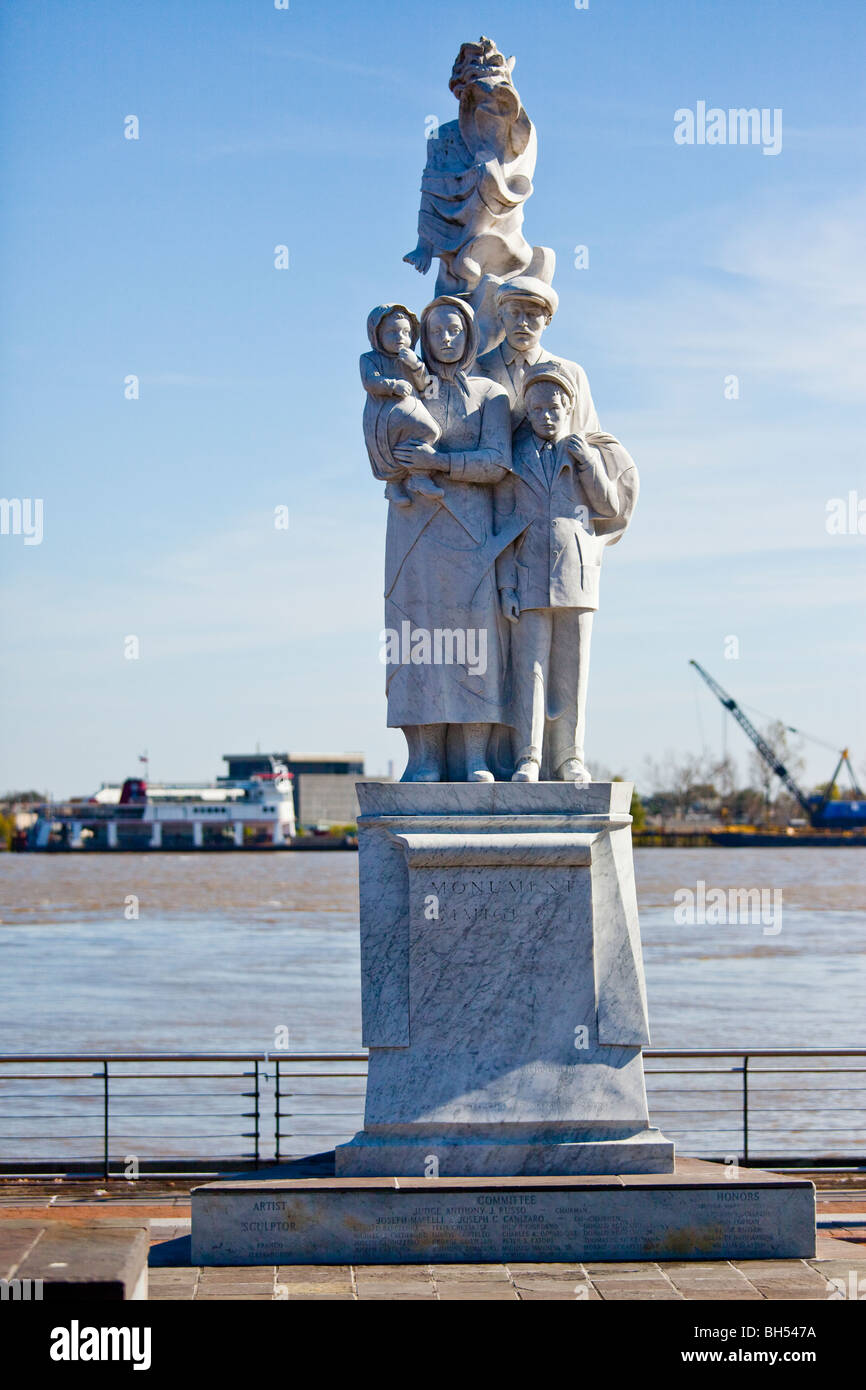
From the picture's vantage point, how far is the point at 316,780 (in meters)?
191

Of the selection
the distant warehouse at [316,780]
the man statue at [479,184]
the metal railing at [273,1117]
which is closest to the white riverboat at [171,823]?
the distant warehouse at [316,780]

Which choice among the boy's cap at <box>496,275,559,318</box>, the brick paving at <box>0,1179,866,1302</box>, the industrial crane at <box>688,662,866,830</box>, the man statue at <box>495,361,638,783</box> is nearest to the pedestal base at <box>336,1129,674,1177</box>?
the brick paving at <box>0,1179,866,1302</box>

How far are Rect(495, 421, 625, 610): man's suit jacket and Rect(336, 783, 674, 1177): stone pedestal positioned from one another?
1.11 metres

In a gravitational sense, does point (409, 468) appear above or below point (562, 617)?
above

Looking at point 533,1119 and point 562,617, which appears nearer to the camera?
point 533,1119

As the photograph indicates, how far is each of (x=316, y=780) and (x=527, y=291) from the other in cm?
18182

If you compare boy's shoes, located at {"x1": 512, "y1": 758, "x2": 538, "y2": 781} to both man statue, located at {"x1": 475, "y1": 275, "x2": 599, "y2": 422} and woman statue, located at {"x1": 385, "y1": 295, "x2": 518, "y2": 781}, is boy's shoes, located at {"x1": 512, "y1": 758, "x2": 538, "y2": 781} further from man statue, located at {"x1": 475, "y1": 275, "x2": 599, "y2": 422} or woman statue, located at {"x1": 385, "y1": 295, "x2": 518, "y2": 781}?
man statue, located at {"x1": 475, "y1": 275, "x2": 599, "y2": 422}

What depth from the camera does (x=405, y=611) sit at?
9844 mm

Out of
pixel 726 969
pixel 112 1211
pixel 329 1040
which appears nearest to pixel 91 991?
pixel 329 1040

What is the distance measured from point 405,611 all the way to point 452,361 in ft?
4.54

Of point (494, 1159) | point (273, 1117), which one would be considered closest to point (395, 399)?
point (494, 1159)
